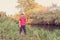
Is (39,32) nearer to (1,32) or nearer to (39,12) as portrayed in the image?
(1,32)

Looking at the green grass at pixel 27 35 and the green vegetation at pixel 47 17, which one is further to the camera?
the green vegetation at pixel 47 17

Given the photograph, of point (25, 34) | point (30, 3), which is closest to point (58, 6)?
point (30, 3)

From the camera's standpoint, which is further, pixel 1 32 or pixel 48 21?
pixel 48 21

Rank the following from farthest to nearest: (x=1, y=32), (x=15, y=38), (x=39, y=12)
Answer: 1. (x=39, y=12)
2. (x=1, y=32)
3. (x=15, y=38)

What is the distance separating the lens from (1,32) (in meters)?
14.2

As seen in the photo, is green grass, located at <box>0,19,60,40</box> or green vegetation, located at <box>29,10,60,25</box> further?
green vegetation, located at <box>29,10,60,25</box>

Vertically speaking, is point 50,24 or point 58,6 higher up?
point 58,6

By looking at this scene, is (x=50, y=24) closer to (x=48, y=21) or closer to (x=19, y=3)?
(x=48, y=21)

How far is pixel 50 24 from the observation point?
2589cm

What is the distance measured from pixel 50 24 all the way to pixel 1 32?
12199mm

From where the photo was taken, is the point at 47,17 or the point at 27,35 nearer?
the point at 27,35

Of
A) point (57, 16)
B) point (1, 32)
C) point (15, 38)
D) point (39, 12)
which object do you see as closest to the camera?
point (15, 38)

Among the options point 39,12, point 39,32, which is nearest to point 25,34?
point 39,32

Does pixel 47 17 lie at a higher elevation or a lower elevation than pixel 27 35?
lower
